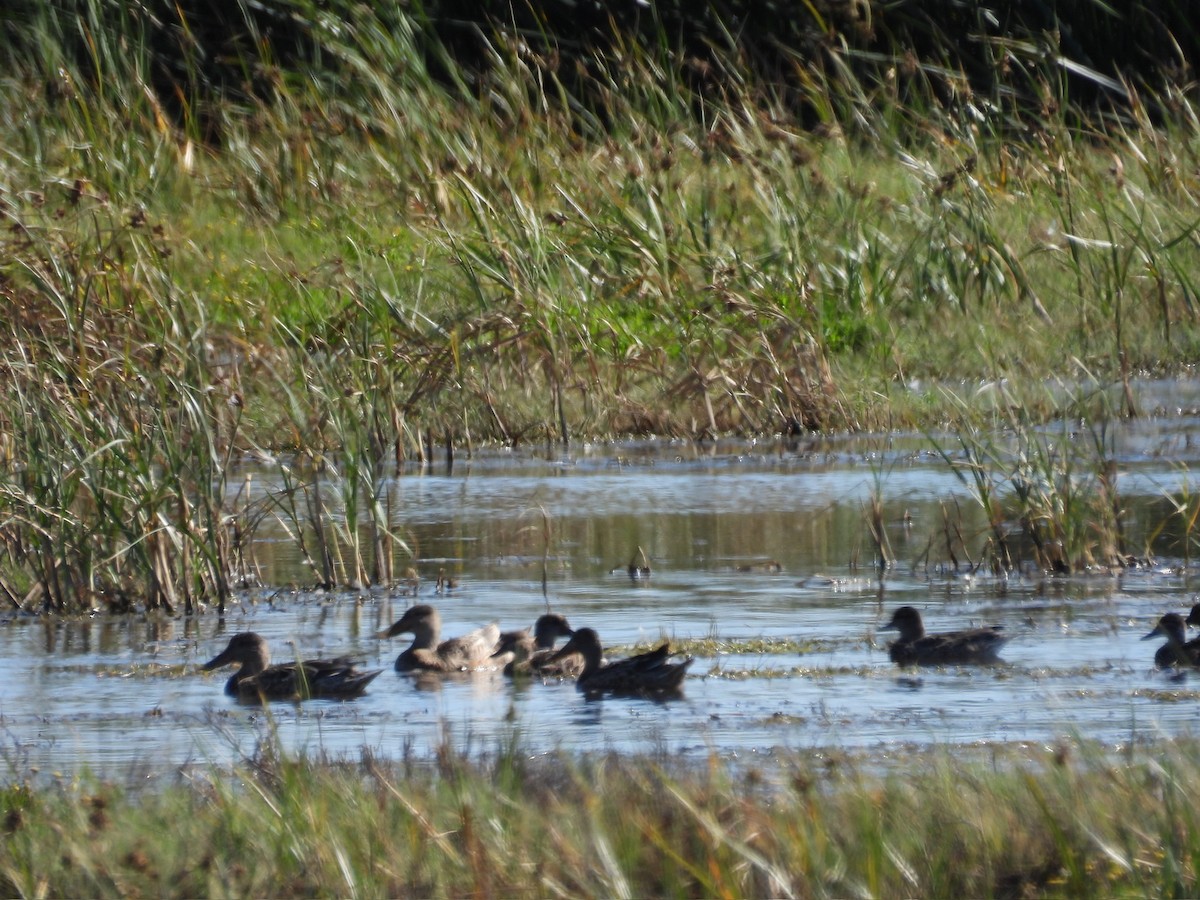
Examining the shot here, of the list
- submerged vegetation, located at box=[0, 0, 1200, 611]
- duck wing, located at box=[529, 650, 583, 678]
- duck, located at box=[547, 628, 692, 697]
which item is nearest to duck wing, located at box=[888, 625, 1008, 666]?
duck, located at box=[547, 628, 692, 697]

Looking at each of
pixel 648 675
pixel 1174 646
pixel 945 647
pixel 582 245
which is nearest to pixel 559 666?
pixel 648 675

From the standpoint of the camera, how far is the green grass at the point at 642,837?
4.12 m

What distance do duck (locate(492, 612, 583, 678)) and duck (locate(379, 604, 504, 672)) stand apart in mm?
58

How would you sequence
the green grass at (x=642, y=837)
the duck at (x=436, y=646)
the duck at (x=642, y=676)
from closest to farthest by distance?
the green grass at (x=642, y=837)
the duck at (x=642, y=676)
the duck at (x=436, y=646)

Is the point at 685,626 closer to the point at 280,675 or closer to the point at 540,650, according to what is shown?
the point at 540,650

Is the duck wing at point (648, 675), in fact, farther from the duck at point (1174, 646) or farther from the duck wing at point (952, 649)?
the duck at point (1174, 646)

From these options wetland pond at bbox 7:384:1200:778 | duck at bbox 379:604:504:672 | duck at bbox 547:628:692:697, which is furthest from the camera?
duck at bbox 379:604:504:672

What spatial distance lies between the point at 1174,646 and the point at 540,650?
2184 millimetres

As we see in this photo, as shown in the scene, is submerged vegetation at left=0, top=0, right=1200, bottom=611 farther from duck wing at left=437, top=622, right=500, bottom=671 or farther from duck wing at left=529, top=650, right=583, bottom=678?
duck wing at left=529, top=650, right=583, bottom=678

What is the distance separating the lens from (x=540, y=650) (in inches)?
303

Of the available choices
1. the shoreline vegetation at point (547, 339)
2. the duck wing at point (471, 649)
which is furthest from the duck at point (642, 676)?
the shoreline vegetation at point (547, 339)

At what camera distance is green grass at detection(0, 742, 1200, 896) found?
4121 millimetres

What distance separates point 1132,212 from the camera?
14.0 metres

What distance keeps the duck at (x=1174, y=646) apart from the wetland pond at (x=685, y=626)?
66 millimetres
